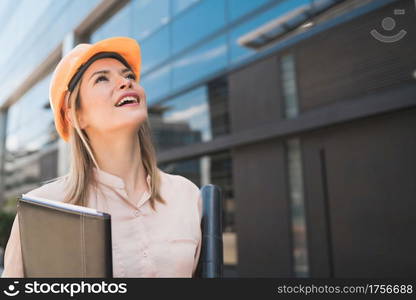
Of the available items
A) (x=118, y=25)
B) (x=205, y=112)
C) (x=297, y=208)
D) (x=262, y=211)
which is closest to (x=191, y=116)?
(x=205, y=112)

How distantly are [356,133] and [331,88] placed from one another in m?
0.59

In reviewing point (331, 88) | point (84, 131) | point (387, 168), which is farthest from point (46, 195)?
point (331, 88)

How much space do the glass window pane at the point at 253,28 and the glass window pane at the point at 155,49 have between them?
105 centimetres

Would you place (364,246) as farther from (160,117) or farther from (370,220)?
(160,117)

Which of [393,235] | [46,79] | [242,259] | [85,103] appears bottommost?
[242,259]

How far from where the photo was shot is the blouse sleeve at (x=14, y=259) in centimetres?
71

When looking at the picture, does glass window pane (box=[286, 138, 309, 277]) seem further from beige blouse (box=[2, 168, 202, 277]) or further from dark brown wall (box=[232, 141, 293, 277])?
beige blouse (box=[2, 168, 202, 277])

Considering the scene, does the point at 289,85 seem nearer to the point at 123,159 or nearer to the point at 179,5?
the point at 179,5

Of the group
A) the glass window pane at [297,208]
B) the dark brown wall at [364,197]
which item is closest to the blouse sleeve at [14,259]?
the dark brown wall at [364,197]

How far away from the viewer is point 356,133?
3707 mm

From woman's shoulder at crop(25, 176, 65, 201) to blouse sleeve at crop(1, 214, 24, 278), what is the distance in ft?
0.21

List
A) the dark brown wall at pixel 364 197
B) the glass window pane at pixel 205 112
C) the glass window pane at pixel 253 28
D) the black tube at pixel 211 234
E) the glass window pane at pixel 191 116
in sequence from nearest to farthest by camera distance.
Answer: the black tube at pixel 211 234 < the dark brown wall at pixel 364 197 < the glass window pane at pixel 253 28 < the glass window pane at pixel 191 116 < the glass window pane at pixel 205 112

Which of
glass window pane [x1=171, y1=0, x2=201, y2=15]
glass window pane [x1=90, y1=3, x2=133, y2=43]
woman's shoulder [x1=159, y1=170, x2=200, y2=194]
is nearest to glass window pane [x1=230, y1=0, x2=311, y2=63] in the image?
glass window pane [x1=171, y1=0, x2=201, y2=15]

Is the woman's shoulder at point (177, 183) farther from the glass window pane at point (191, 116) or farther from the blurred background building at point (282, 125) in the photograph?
the glass window pane at point (191, 116)
